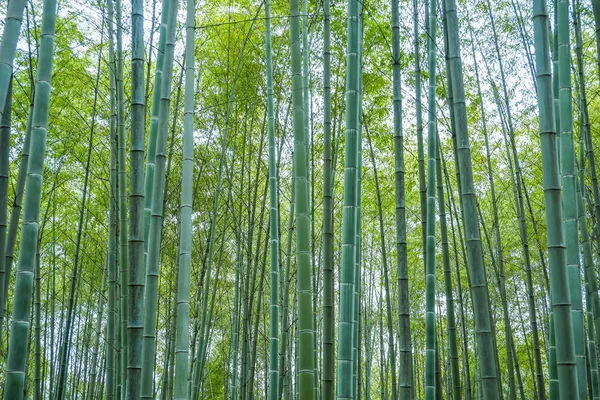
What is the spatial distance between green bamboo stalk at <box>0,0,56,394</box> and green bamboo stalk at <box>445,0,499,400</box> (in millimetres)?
1643

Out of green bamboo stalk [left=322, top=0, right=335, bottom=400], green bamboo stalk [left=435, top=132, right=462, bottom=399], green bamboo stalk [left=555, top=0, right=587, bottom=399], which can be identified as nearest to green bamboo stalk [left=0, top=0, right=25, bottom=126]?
green bamboo stalk [left=322, top=0, right=335, bottom=400]

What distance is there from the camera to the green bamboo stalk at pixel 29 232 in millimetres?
2203

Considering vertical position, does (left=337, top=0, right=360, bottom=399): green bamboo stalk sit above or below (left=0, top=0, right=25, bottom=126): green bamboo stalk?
below

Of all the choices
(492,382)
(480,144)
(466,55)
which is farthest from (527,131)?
(492,382)

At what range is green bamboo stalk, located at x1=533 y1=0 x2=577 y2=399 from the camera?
2104 mm

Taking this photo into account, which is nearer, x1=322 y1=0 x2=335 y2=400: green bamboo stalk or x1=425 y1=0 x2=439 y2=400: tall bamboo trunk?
x1=322 y1=0 x2=335 y2=400: green bamboo stalk

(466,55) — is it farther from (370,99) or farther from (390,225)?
(390,225)

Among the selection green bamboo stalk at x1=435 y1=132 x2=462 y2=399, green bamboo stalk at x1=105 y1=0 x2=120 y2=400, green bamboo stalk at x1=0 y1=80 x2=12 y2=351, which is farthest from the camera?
green bamboo stalk at x1=105 y1=0 x2=120 y2=400

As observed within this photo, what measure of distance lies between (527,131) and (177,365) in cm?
699

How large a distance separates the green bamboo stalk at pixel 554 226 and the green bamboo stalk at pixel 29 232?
6.01 feet

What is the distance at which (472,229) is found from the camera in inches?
100

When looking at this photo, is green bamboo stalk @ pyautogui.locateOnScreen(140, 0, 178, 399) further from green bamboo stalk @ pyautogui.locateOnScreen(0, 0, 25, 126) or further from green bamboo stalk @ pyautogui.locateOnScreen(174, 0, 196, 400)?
green bamboo stalk @ pyautogui.locateOnScreen(0, 0, 25, 126)

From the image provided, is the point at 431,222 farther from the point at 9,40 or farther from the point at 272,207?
the point at 9,40

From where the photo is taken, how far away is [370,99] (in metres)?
6.96
